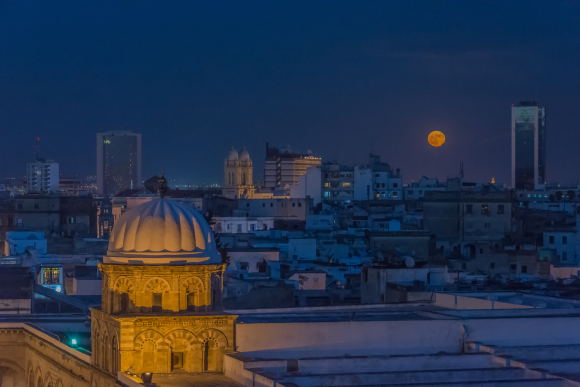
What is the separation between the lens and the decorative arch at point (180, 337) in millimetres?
18984

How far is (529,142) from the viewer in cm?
15275

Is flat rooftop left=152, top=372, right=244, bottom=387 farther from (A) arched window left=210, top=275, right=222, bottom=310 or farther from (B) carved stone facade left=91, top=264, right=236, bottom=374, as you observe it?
(A) arched window left=210, top=275, right=222, bottom=310

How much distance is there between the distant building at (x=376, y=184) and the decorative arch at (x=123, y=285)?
7248 cm

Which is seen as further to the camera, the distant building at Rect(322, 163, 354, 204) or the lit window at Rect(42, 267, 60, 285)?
the distant building at Rect(322, 163, 354, 204)

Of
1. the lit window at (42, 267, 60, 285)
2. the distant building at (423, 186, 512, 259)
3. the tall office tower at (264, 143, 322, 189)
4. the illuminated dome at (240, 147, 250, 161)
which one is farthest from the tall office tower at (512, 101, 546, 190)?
the lit window at (42, 267, 60, 285)

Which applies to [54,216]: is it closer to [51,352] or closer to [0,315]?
[0,315]

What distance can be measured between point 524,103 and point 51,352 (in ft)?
446

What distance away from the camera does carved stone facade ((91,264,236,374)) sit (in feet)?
61.9

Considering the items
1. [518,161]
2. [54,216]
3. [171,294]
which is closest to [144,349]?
[171,294]

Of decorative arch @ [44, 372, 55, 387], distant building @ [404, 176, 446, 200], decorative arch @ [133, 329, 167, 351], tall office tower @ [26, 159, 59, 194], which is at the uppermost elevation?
tall office tower @ [26, 159, 59, 194]

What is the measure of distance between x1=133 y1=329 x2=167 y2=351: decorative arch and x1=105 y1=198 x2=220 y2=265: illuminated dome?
118 cm

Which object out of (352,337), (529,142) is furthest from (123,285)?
(529,142)

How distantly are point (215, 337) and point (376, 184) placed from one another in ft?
243

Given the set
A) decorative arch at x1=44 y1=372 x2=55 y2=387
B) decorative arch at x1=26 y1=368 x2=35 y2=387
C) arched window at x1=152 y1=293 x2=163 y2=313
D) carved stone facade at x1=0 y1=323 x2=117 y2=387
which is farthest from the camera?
decorative arch at x1=26 y1=368 x2=35 y2=387
